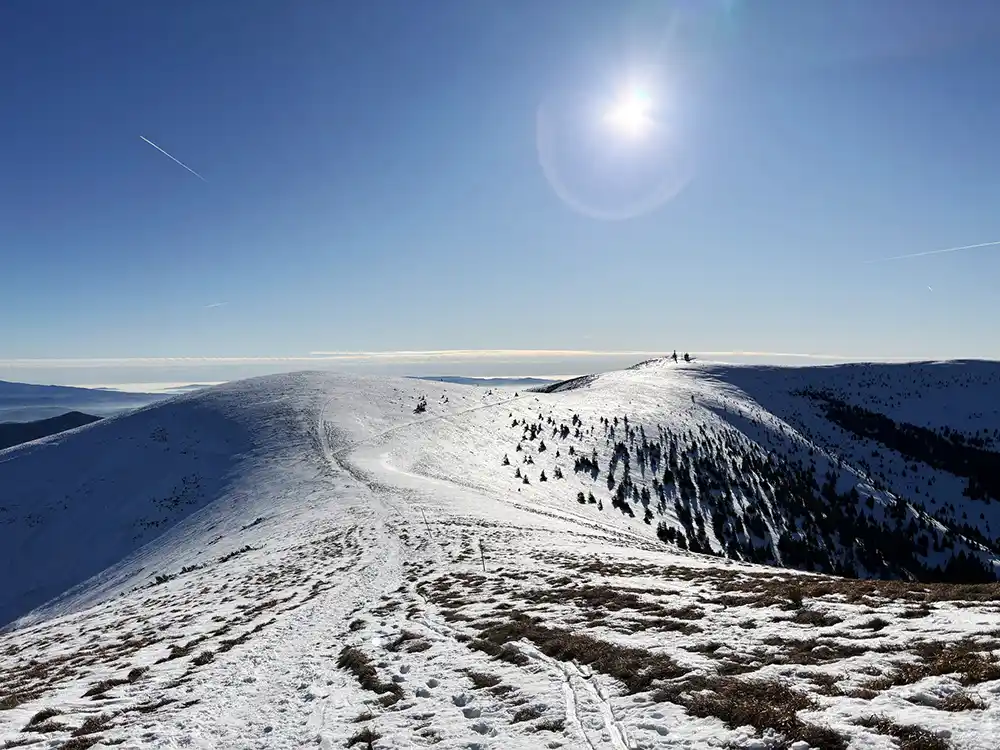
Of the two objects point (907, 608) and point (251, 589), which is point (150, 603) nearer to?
point (251, 589)

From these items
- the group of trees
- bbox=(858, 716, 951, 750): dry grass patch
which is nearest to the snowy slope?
bbox=(858, 716, 951, 750): dry grass patch

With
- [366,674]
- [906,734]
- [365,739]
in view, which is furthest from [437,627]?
[906,734]

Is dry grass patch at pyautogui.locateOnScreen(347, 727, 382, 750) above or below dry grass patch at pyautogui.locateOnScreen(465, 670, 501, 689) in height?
above

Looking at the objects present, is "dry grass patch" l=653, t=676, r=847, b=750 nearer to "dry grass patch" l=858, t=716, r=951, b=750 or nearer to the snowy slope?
the snowy slope

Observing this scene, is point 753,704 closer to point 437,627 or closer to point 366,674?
point 366,674

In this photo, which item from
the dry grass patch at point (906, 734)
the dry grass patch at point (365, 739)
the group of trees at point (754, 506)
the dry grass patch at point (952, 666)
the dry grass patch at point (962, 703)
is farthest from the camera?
the group of trees at point (754, 506)

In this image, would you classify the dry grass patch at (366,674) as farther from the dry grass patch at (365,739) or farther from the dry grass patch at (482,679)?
the dry grass patch at (482,679)

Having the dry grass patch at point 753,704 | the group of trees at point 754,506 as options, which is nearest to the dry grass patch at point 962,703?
the dry grass patch at point 753,704

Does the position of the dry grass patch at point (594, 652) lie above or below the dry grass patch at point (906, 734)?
below

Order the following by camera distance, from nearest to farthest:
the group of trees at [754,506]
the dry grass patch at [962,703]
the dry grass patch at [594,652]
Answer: the dry grass patch at [962,703], the dry grass patch at [594,652], the group of trees at [754,506]
